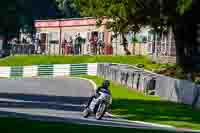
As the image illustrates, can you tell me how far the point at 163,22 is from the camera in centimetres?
4447

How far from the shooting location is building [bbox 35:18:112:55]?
70469 millimetres

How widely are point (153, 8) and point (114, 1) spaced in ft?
8.17

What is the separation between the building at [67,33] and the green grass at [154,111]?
34365 millimetres

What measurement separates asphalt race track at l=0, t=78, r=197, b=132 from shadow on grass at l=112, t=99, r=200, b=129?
1235 mm

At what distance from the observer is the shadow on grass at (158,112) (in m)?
24.8

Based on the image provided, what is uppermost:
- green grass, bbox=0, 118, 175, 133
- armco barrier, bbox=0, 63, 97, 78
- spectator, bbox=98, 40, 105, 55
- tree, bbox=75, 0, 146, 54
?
tree, bbox=75, 0, 146, 54

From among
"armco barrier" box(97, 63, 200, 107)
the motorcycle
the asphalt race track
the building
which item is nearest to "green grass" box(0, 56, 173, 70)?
the building

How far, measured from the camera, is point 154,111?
2812 centimetres

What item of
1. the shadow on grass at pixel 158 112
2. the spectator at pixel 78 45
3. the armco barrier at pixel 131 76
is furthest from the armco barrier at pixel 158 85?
the spectator at pixel 78 45

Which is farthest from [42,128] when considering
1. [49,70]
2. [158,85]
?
[49,70]

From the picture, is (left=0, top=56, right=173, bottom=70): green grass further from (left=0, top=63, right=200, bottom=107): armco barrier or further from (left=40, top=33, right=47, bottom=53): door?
(left=40, top=33, right=47, bottom=53): door

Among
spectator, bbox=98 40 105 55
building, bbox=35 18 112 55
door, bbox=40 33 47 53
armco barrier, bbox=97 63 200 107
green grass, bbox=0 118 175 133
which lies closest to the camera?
green grass, bbox=0 118 175 133

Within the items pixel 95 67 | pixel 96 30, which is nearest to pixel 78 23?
pixel 96 30

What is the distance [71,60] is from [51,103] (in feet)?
114
